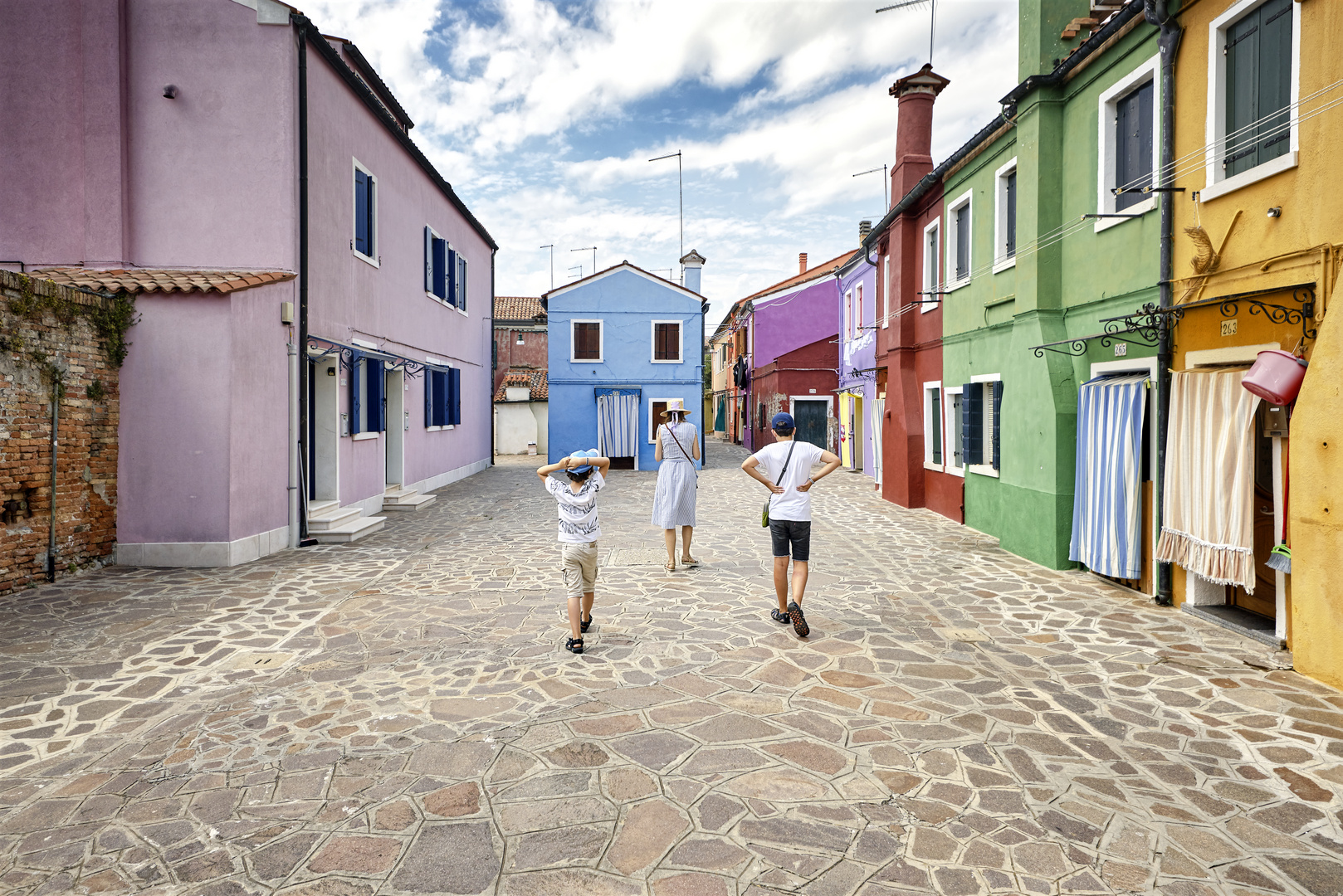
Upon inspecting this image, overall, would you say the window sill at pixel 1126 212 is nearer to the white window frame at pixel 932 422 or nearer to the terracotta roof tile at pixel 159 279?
the white window frame at pixel 932 422

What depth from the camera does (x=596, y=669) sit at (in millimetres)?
5281

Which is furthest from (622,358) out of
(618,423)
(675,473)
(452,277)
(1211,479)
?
(1211,479)

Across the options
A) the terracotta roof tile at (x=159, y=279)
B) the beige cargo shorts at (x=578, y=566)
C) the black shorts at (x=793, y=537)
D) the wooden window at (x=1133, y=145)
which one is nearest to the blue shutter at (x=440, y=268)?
the terracotta roof tile at (x=159, y=279)

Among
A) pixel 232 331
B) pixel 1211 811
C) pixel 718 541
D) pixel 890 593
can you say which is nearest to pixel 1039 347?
pixel 890 593

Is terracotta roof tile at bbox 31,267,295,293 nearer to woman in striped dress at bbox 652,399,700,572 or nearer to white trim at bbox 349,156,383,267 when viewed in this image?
white trim at bbox 349,156,383,267

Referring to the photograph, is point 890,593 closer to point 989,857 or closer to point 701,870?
point 989,857

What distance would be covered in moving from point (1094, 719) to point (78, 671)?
675cm

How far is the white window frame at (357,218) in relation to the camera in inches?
458

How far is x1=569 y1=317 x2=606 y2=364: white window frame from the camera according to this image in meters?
A: 23.5

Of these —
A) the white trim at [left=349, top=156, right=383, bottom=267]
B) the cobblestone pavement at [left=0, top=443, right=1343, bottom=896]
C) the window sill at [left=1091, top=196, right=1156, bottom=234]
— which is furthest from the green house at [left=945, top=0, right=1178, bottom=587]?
the white trim at [left=349, top=156, right=383, bottom=267]

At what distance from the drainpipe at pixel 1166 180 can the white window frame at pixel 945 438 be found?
17.5 feet

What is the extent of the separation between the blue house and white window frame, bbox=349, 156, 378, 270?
1049cm

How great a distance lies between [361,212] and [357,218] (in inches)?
9.3

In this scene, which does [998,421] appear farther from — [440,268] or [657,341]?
[657,341]
